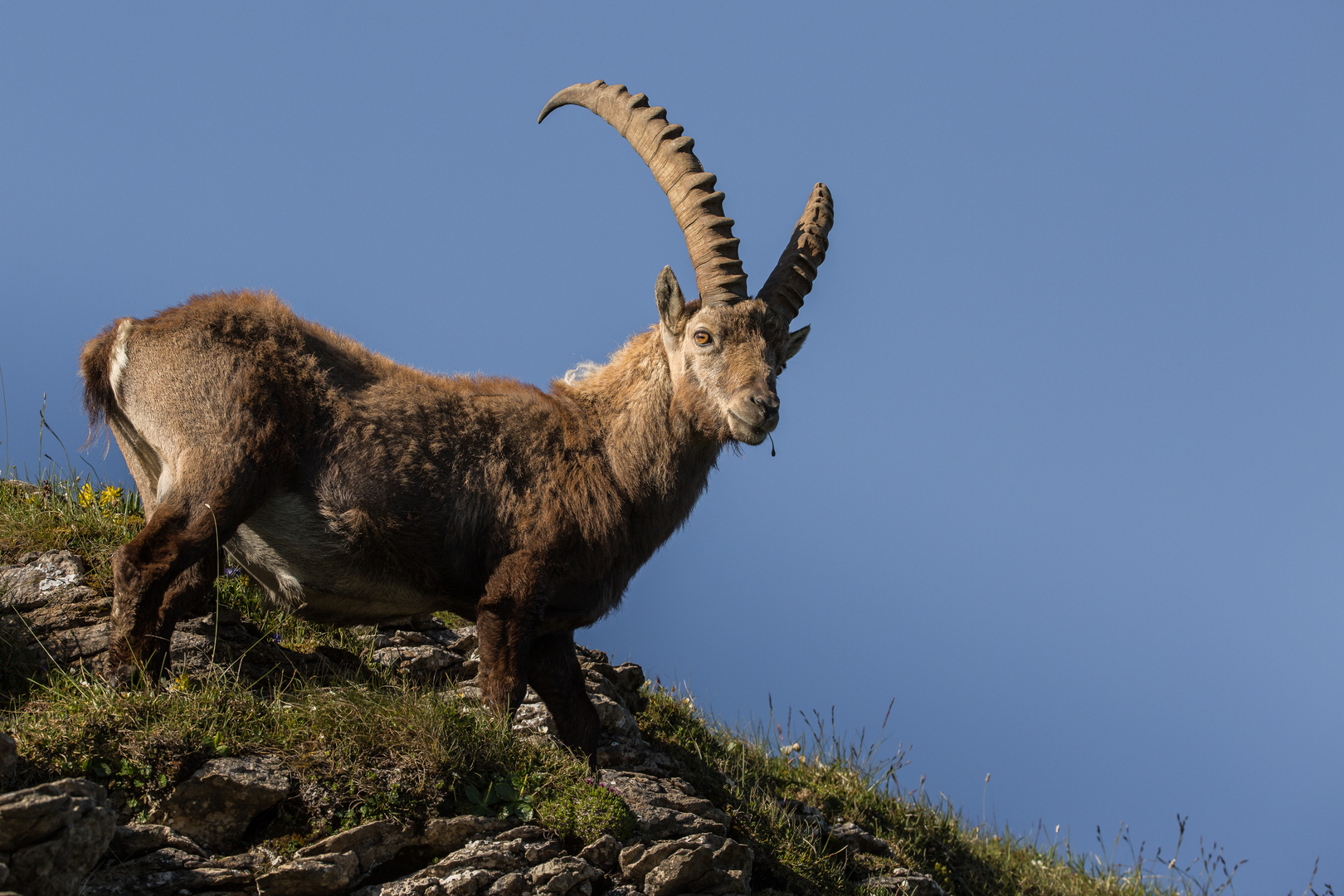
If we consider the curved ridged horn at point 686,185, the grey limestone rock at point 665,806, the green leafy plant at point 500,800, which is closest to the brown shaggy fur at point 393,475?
the curved ridged horn at point 686,185

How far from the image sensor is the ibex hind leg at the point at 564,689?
7.20m

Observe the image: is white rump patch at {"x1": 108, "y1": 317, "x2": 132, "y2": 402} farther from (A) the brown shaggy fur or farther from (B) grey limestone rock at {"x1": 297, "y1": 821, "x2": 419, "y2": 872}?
(B) grey limestone rock at {"x1": 297, "y1": 821, "x2": 419, "y2": 872}

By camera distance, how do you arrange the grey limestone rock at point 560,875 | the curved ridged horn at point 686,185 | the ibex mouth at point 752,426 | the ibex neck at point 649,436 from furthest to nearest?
the curved ridged horn at point 686,185
the ibex neck at point 649,436
the ibex mouth at point 752,426
the grey limestone rock at point 560,875

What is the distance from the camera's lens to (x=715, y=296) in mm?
7926

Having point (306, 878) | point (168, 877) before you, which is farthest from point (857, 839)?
point (168, 877)

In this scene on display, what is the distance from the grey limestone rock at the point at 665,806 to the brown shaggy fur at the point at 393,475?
516mm

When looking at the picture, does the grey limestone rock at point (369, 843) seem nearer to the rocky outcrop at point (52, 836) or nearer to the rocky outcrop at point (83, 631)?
the rocky outcrop at point (52, 836)

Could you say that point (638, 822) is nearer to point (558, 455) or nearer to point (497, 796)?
point (497, 796)

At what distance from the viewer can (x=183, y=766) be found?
5.48 metres

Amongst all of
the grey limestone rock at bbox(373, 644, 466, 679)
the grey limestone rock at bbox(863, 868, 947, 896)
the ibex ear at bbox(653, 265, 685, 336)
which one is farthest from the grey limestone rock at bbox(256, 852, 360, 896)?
the ibex ear at bbox(653, 265, 685, 336)

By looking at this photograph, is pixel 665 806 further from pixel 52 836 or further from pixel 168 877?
pixel 52 836

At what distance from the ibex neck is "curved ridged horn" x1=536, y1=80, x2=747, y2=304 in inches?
26.9

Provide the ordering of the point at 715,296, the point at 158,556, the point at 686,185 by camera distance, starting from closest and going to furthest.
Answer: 1. the point at 158,556
2. the point at 715,296
3. the point at 686,185

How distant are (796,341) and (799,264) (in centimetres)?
64
